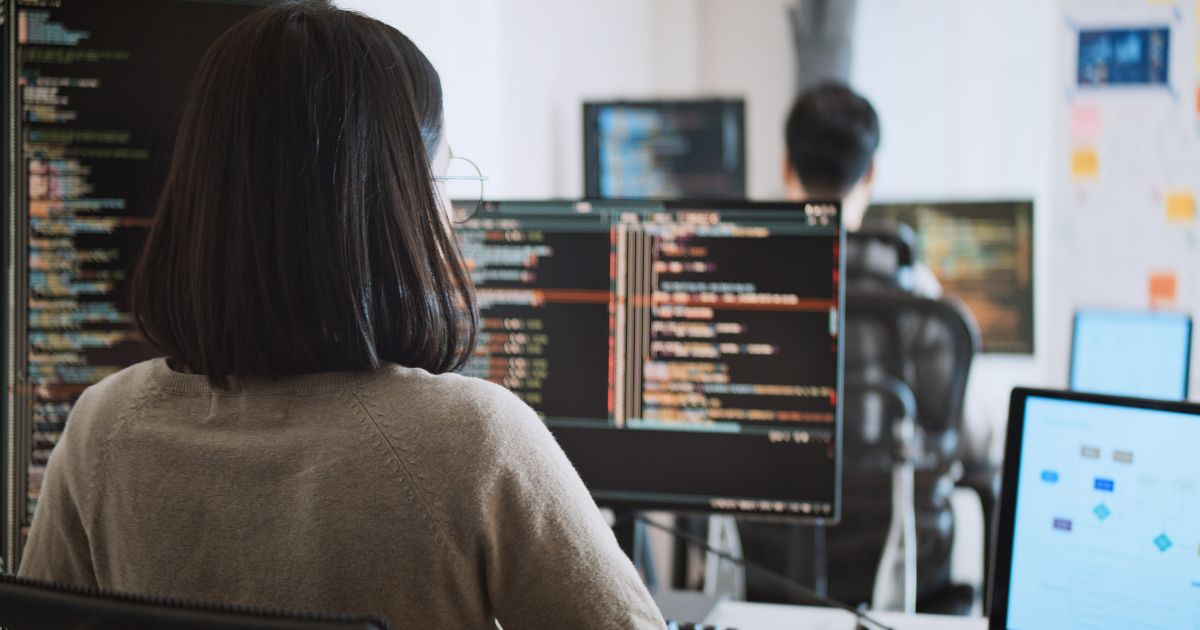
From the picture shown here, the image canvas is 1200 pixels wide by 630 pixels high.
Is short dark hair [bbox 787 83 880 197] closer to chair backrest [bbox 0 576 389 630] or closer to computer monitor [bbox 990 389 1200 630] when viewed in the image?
computer monitor [bbox 990 389 1200 630]

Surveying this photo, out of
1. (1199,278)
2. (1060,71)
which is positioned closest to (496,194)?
(1060,71)

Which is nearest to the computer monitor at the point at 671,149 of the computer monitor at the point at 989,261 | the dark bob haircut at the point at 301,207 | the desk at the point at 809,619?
the computer monitor at the point at 989,261

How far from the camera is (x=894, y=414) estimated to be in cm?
192

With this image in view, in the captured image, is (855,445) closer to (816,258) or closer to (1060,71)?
(816,258)

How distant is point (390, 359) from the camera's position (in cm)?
92

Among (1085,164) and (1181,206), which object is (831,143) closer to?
(1085,164)

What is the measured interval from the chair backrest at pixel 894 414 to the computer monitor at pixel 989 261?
4.86 feet

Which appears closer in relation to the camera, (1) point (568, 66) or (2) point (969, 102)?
(1) point (568, 66)

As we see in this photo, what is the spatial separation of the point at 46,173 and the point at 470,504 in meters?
0.90

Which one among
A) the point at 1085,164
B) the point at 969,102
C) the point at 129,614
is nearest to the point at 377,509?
the point at 129,614

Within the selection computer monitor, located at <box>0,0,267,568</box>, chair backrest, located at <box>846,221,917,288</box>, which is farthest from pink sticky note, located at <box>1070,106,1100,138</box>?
computer monitor, located at <box>0,0,267,568</box>

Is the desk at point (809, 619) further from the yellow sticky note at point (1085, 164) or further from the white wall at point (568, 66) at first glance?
the yellow sticky note at point (1085, 164)

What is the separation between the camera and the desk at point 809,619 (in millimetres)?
1360

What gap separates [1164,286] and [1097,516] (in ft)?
9.44
